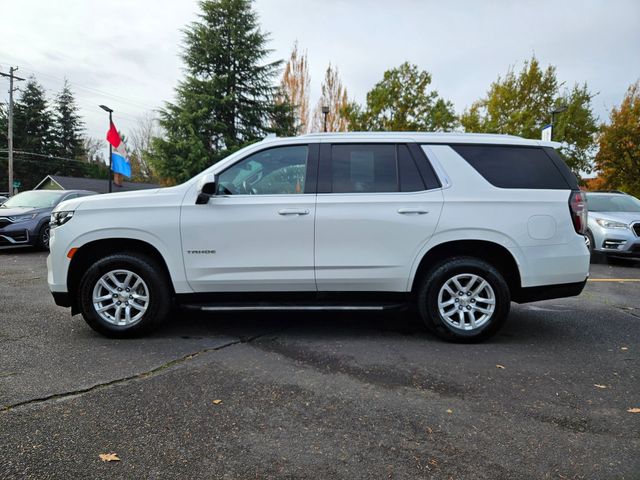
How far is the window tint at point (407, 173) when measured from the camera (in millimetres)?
4336

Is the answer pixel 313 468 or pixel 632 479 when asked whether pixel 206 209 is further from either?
pixel 632 479

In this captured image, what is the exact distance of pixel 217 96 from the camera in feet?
91.0

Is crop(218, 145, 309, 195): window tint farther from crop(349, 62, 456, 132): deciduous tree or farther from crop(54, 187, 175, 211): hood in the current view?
crop(349, 62, 456, 132): deciduous tree

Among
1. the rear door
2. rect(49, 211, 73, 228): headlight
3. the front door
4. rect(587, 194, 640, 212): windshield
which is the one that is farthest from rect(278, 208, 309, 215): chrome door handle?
rect(587, 194, 640, 212): windshield

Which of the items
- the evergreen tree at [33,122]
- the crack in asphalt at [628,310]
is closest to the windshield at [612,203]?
the crack in asphalt at [628,310]

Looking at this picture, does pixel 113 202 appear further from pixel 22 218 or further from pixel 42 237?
pixel 22 218

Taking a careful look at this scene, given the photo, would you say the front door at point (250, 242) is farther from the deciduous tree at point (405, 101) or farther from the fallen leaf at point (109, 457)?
the deciduous tree at point (405, 101)

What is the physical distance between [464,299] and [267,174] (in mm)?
2205

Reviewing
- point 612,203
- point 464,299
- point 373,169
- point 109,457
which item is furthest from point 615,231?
point 109,457

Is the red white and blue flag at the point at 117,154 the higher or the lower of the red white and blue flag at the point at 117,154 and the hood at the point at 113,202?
the higher

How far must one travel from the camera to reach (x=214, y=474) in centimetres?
223

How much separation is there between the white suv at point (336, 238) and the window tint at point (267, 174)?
0.01m

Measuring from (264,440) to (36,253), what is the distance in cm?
1093

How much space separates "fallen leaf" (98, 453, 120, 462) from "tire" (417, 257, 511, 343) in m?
2.83
